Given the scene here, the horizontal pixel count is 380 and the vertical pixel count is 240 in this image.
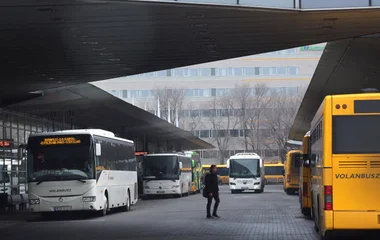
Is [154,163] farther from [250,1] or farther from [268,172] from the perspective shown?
[268,172]

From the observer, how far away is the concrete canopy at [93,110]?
113 feet

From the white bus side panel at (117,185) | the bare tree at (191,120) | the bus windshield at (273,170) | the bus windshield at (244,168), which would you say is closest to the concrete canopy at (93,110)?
the white bus side panel at (117,185)

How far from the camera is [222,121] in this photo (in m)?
96.6

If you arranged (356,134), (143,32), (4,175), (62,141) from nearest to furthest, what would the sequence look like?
(356,134) → (143,32) → (62,141) → (4,175)

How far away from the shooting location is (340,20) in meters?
18.8

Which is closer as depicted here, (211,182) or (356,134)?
(356,134)

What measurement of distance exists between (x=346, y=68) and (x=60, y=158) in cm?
1398

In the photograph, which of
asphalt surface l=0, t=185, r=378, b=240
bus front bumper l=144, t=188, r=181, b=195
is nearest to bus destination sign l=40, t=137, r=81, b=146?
asphalt surface l=0, t=185, r=378, b=240

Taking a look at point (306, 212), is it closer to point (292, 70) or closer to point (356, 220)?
point (356, 220)

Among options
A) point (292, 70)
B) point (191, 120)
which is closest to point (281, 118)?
point (191, 120)

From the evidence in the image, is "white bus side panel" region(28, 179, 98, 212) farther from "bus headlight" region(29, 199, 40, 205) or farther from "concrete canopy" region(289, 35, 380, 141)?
"concrete canopy" region(289, 35, 380, 141)

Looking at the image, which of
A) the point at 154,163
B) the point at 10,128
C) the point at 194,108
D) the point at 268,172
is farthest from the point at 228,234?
the point at 194,108

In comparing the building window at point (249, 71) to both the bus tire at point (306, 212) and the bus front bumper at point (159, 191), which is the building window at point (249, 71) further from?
the bus tire at point (306, 212)

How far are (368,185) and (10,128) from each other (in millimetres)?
27245
